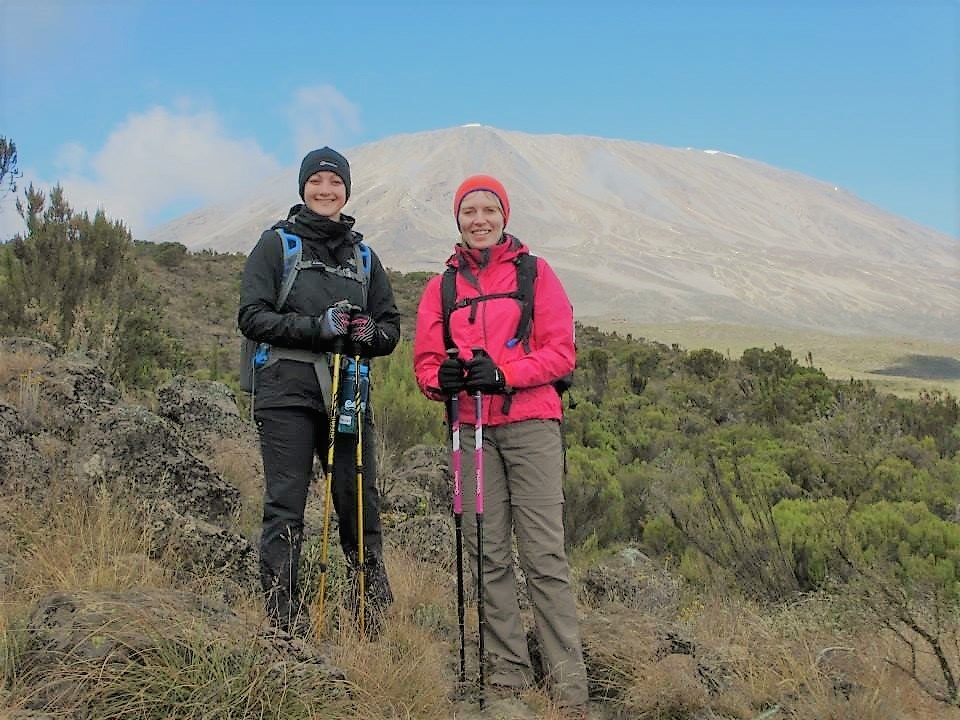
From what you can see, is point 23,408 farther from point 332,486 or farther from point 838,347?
point 838,347

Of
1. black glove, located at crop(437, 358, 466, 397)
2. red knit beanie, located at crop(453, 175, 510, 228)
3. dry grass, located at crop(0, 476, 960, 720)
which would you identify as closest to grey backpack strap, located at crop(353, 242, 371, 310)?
red knit beanie, located at crop(453, 175, 510, 228)

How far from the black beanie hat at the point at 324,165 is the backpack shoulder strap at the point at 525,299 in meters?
0.92

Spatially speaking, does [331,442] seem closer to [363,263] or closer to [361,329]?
[361,329]

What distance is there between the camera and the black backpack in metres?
3.55

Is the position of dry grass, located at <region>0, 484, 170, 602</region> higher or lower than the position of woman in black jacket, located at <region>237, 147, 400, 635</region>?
lower

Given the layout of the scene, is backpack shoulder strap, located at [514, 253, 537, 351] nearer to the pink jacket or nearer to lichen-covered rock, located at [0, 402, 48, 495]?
the pink jacket

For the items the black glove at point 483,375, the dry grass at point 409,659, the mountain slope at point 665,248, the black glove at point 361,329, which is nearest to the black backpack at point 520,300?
the black glove at point 483,375

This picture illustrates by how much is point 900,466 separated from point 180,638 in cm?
822

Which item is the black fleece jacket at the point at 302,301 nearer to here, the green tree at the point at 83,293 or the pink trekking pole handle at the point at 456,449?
the pink trekking pole handle at the point at 456,449

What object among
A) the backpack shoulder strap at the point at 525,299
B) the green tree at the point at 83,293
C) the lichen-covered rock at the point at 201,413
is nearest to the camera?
the backpack shoulder strap at the point at 525,299

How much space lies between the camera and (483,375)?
332 cm

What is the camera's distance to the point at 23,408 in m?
5.43

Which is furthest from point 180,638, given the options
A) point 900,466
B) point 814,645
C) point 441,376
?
point 900,466

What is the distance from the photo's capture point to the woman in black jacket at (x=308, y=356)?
3.44 m
